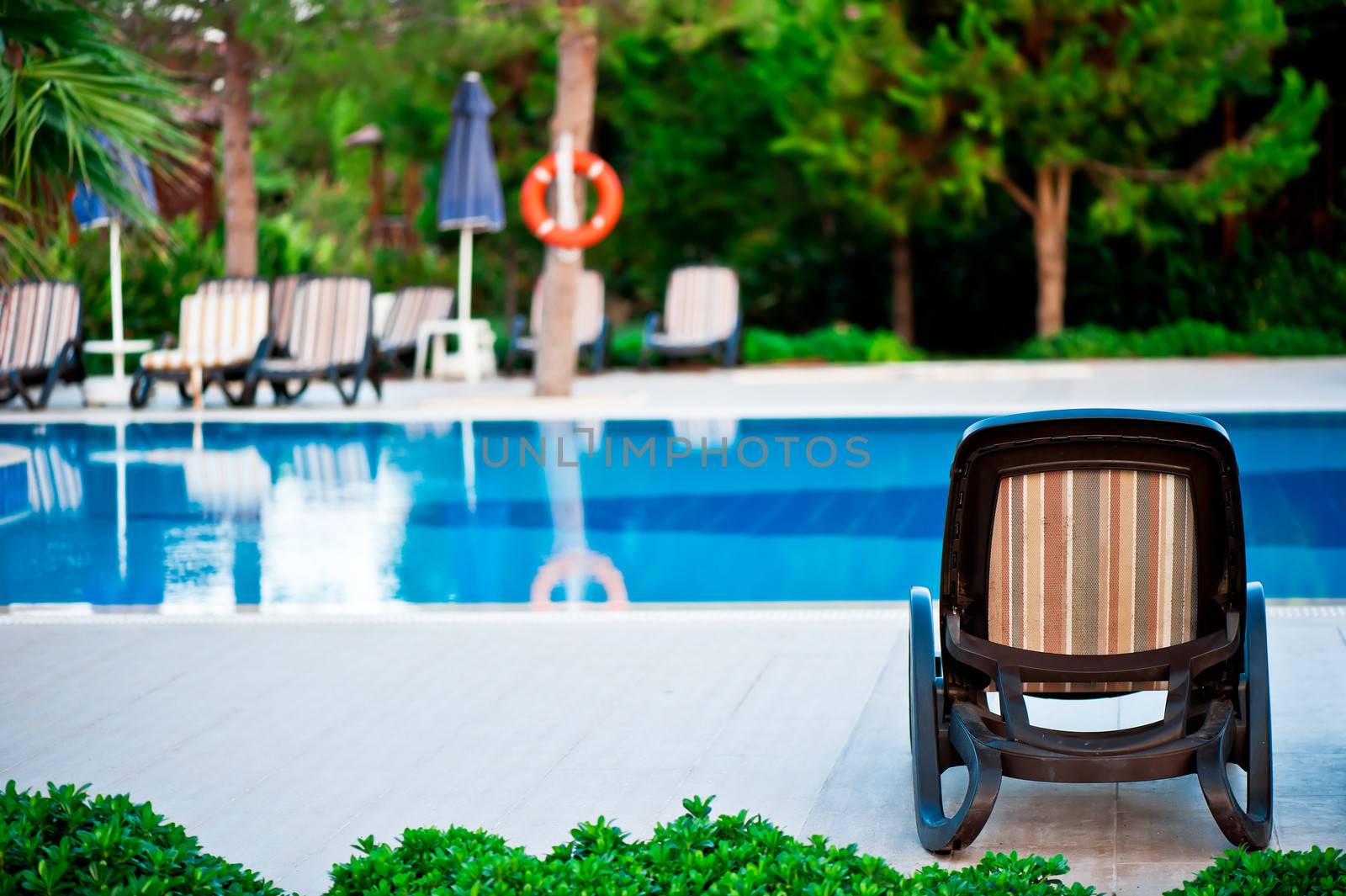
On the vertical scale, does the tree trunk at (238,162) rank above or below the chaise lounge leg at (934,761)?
above

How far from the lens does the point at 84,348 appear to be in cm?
1420

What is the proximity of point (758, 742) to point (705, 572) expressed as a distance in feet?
9.65

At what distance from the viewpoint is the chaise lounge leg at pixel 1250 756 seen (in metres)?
3.01

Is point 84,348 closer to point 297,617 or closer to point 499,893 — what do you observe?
point 297,617

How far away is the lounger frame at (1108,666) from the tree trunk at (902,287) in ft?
56.2

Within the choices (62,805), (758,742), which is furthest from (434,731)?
(62,805)

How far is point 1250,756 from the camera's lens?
3088mm

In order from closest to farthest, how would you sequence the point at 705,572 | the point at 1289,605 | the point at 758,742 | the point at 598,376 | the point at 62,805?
the point at 62,805 → the point at 758,742 → the point at 1289,605 → the point at 705,572 → the point at 598,376

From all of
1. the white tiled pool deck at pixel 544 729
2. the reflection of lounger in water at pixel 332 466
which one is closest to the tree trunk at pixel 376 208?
the reflection of lounger in water at pixel 332 466

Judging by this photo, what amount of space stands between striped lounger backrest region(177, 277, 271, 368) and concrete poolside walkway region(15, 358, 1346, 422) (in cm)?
54

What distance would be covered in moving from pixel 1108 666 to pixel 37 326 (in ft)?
41.0

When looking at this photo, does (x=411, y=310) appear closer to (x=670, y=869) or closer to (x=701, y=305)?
(x=701, y=305)

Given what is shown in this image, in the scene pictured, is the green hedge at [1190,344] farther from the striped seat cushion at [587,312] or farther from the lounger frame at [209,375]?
the lounger frame at [209,375]

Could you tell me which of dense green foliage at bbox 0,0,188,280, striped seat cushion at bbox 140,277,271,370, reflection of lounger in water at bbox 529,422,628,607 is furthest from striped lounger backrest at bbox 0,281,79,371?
dense green foliage at bbox 0,0,188,280
